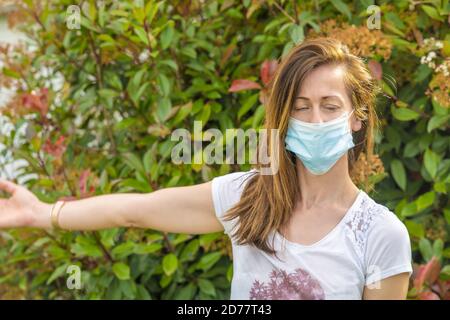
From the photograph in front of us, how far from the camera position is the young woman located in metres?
1.61

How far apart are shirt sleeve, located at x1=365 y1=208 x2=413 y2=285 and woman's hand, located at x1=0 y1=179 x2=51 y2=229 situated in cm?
82

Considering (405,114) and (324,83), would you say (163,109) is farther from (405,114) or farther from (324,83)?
(324,83)

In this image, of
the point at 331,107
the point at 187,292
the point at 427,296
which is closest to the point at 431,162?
the point at 427,296

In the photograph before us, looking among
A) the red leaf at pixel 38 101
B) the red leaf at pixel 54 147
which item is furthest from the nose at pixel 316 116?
the red leaf at pixel 38 101

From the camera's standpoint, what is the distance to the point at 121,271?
2.60 metres

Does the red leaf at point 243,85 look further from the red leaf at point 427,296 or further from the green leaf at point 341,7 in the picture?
the red leaf at point 427,296

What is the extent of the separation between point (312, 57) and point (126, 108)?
1.41 meters

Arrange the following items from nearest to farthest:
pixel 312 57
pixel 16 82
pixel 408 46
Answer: pixel 312 57 < pixel 408 46 < pixel 16 82

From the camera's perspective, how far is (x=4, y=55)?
3.22 metres

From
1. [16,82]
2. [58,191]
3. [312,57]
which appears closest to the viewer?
[312,57]

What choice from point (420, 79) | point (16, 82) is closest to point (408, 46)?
point (420, 79)

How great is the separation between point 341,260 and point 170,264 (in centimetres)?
109

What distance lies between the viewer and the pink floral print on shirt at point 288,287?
163cm

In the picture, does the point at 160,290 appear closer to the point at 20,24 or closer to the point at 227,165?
the point at 227,165
